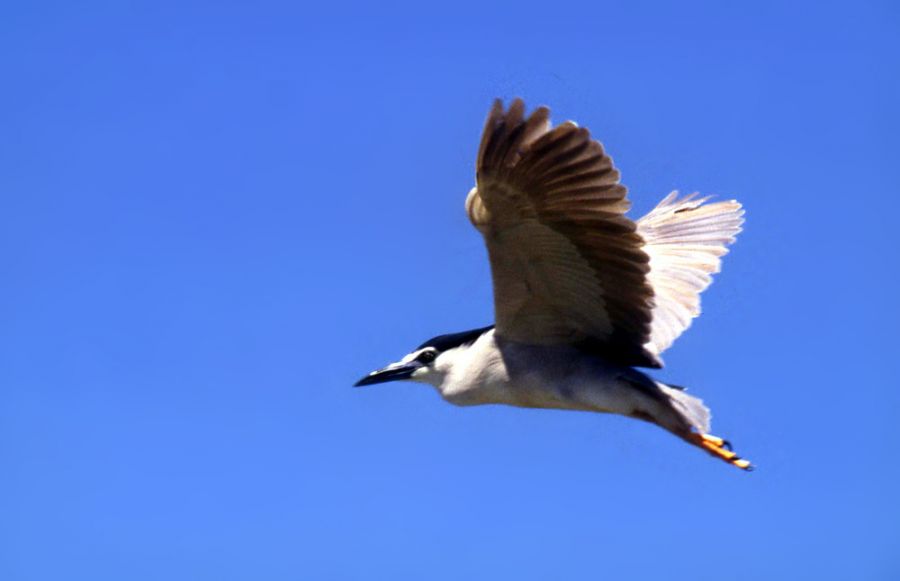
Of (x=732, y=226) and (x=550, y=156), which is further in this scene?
(x=732, y=226)

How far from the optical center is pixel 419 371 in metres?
9.77

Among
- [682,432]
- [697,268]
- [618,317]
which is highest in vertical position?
[697,268]

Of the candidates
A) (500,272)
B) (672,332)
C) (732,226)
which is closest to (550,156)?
(500,272)

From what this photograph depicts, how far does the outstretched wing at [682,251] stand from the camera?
388 inches

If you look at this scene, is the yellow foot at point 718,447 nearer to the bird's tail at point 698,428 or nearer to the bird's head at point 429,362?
the bird's tail at point 698,428

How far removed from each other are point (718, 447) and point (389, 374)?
2.61 metres

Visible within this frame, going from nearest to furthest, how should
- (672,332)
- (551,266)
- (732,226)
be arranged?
(551,266) → (672,332) → (732,226)

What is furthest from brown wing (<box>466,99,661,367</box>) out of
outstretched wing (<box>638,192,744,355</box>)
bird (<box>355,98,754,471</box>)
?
outstretched wing (<box>638,192,744,355</box>)

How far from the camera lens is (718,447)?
8.52m

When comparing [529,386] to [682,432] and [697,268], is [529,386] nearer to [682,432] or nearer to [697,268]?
[682,432]

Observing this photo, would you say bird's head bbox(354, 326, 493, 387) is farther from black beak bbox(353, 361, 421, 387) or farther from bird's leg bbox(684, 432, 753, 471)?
bird's leg bbox(684, 432, 753, 471)

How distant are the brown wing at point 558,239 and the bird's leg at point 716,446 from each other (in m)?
0.64

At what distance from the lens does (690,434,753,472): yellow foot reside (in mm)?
8414

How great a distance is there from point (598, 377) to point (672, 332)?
114 cm
